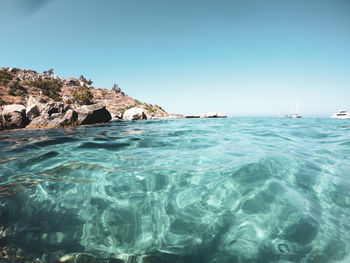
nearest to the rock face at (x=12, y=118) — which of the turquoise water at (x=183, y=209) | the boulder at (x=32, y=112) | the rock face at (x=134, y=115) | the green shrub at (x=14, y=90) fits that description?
the boulder at (x=32, y=112)

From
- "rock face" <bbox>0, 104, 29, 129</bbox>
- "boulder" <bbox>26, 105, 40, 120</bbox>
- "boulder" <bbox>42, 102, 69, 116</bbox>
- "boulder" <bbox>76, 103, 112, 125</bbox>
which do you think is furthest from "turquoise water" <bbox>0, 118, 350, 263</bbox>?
"boulder" <bbox>26, 105, 40, 120</bbox>

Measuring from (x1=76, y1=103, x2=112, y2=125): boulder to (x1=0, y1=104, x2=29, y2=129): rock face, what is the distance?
4.30 m

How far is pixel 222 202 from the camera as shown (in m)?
2.56

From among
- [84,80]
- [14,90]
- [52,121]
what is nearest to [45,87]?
[14,90]

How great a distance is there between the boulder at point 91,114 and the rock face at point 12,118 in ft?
14.1

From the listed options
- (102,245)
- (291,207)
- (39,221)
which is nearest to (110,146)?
(39,221)

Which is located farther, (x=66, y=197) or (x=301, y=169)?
(x=301, y=169)

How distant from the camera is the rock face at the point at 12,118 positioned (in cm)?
1302

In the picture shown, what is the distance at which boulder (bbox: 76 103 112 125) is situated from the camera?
1508 centimetres

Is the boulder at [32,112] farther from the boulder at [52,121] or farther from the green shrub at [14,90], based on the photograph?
the green shrub at [14,90]

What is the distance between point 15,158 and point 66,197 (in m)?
3.19

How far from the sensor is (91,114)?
51.2 feet

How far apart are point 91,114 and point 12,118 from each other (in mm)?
5932

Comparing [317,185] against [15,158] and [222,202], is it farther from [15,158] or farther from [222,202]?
[15,158]
